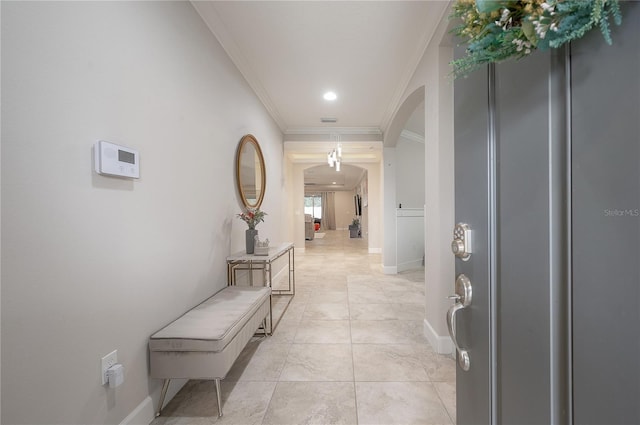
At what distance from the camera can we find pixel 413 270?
5.15m

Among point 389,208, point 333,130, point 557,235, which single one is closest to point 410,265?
point 389,208

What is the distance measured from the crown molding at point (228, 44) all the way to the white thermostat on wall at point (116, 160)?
1401mm

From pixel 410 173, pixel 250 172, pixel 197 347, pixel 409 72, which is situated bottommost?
pixel 197 347

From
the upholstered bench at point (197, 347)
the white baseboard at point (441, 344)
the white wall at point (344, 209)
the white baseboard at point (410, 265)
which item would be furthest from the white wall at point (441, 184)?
the white wall at point (344, 209)

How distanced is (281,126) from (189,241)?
3343 mm

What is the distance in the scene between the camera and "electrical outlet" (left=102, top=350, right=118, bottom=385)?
3.87ft

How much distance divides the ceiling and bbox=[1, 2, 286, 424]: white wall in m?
0.50

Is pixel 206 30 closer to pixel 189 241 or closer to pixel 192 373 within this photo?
pixel 189 241

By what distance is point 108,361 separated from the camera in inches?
47.2

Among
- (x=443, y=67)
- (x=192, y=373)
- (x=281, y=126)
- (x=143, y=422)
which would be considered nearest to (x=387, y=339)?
(x=192, y=373)

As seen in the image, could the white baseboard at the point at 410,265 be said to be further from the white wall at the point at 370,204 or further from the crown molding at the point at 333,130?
the crown molding at the point at 333,130

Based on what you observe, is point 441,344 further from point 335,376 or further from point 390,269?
point 390,269

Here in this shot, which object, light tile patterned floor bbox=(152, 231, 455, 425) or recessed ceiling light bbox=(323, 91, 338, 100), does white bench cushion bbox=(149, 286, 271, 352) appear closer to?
light tile patterned floor bbox=(152, 231, 455, 425)

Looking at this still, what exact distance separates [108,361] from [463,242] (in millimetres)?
1604
